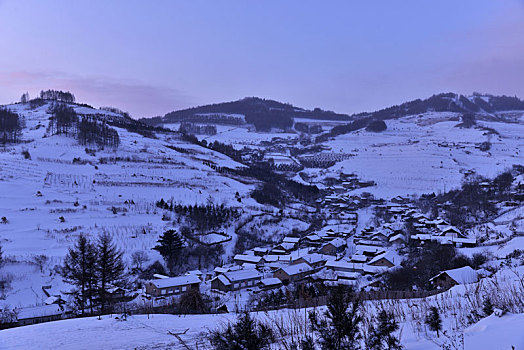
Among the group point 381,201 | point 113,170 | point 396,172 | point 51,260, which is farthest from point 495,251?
point 396,172

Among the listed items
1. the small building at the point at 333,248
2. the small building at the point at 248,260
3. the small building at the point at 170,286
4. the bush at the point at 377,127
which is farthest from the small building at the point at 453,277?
the bush at the point at 377,127

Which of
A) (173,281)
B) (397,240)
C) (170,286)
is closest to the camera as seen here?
(170,286)

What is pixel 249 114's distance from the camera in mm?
151500

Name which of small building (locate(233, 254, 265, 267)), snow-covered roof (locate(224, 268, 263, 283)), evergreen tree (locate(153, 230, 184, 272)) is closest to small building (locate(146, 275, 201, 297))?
snow-covered roof (locate(224, 268, 263, 283))

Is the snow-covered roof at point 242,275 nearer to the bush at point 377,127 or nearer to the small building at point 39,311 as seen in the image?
the small building at point 39,311

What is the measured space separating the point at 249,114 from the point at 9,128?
106277 mm

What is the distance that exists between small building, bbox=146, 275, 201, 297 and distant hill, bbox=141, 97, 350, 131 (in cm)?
11692

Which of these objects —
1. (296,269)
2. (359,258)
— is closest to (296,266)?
(296,269)

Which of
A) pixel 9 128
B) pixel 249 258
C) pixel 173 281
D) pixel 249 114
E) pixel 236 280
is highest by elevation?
pixel 249 114

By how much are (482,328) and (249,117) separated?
146168 mm

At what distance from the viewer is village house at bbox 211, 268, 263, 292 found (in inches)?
802

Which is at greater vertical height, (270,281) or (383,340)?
(383,340)

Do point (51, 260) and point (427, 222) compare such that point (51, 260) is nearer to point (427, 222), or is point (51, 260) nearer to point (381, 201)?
point (427, 222)

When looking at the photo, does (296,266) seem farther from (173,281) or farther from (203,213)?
(203,213)
